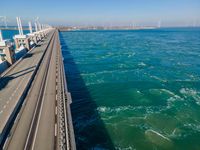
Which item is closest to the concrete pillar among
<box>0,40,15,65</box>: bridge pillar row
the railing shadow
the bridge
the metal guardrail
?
<box>0,40,15,65</box>: bridge pillar row

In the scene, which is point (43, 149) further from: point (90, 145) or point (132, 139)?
point (132, 139)

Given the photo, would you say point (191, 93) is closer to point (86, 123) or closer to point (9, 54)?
point (86, 123)

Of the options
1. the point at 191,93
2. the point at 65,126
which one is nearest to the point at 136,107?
the point at 191,93

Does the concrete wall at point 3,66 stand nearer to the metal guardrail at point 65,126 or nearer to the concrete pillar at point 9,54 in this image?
the concrete pillar at point 9,54

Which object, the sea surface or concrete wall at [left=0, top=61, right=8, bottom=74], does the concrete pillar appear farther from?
the sea surface

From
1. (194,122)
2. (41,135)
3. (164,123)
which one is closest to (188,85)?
(194,122)

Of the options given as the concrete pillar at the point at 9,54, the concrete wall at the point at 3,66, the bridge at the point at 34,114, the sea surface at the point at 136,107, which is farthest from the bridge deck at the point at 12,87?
the sea surface at the point at 136,107
